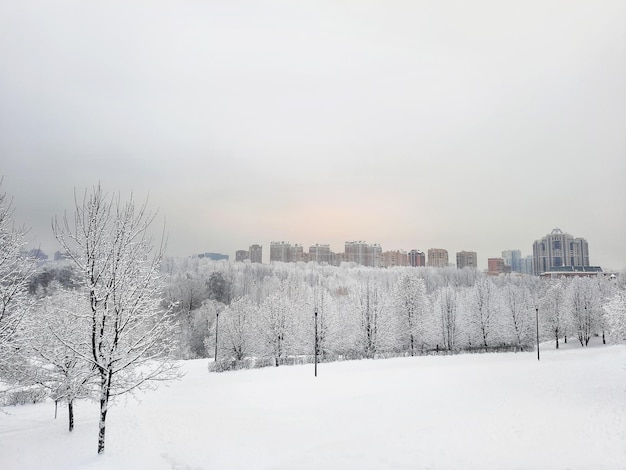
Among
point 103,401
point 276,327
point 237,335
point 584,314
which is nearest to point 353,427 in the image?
point 103,401

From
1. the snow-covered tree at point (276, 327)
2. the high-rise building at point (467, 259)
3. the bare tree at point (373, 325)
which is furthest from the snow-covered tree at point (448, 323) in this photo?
the high-rise building at point (467, 259)

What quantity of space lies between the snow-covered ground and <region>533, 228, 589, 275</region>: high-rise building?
4863 inches

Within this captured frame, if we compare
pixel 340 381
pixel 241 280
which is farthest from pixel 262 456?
pixel 241 280

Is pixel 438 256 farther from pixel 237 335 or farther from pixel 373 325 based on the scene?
pixel 237 335

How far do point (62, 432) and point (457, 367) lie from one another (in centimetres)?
2522

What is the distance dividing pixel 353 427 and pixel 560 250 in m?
144

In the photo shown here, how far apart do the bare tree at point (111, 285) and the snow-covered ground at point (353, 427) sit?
8.55 ft

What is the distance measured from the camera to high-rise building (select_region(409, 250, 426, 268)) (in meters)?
190

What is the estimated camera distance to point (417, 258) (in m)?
190

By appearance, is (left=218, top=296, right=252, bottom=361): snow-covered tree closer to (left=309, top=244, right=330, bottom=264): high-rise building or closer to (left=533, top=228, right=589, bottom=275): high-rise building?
(left=533, top=228, right=589, bottom=275): high-rise building

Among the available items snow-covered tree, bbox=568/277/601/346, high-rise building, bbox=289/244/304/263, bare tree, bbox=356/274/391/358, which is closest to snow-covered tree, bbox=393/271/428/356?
bare tree, bbox=356/274/391/358

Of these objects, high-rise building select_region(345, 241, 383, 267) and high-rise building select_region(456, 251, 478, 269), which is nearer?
high-rise building select_region(456, 251, 478, 269)

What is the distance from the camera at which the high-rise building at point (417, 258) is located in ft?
625

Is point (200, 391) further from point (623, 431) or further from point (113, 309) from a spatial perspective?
point (623, 431)
